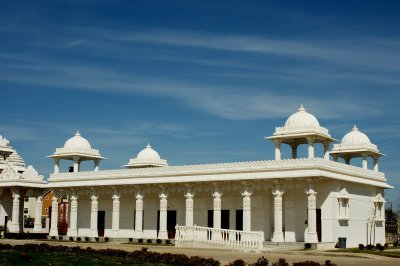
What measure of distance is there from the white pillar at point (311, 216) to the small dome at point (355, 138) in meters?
11.8

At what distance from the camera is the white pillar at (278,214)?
4431cm

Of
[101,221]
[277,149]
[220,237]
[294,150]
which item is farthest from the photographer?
[101,221]

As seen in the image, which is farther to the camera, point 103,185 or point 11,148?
point 11,148

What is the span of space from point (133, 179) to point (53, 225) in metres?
12.4

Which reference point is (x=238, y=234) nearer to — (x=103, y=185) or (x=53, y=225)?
(x=103, y=185)

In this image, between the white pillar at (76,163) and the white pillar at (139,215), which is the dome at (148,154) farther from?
the white pillar at (139,215)

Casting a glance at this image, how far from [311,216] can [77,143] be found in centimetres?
2931

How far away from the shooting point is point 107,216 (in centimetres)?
6000

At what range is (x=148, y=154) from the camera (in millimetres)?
67938

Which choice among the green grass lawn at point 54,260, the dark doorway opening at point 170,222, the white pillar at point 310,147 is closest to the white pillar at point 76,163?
the dark doorway opening at point 170,222

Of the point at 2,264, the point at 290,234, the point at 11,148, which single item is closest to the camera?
the point at 2,264

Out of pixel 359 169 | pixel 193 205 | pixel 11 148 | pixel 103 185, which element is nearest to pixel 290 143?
pixel 359 169

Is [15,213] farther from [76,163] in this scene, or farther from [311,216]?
[311,216]

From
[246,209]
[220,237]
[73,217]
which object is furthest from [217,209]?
[73,217]
